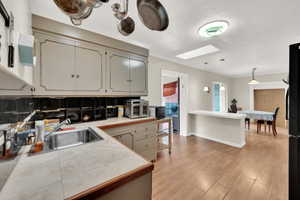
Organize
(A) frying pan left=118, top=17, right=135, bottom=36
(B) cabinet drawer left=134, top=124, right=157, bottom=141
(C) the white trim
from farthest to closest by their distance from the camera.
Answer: (C) the white trim, (B) cabinet drawer left=134, top=124, right=157, bottom=141, (A) frying pan left=118, top=17, right=135, bottom=36

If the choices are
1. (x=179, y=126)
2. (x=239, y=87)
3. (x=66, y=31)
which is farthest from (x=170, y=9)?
(x=239, y=87)

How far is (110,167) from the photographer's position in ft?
2.31

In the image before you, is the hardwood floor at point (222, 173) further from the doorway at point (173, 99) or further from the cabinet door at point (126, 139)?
the doorway at point (173, 99)

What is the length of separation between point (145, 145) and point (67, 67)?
70.0 inches

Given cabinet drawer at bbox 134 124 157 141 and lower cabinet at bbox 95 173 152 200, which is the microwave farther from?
lower cabinet at bbox 95 173 152 200

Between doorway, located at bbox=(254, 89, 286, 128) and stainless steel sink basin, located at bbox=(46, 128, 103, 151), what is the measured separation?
7.26 metres

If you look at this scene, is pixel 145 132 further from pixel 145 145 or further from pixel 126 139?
pixel 126 139

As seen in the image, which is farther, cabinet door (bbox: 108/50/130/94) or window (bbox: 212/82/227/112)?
window (bbox: 212/82/227/112)

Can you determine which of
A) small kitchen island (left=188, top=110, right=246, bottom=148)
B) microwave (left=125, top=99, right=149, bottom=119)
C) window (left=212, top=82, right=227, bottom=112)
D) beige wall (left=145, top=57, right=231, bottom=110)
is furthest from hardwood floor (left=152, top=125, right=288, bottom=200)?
window (left=212, top=82, right=227, bottom=112)

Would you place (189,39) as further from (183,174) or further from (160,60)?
(183,174)

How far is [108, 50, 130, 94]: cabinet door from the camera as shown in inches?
83.4

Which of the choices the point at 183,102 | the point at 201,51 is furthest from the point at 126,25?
the point at 183,102

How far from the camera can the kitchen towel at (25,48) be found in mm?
727

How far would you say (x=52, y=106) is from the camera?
1.77 meters
